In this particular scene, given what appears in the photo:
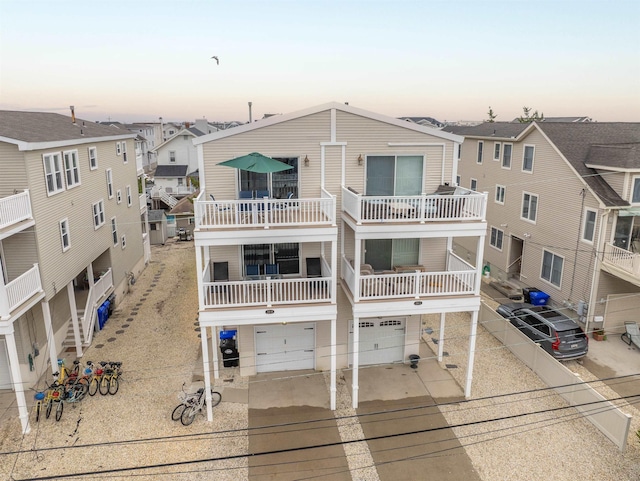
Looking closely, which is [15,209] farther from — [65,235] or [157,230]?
[157,230]

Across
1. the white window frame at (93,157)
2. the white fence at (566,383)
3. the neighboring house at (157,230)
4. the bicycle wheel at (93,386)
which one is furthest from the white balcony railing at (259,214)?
the neighboring house at (157,230)

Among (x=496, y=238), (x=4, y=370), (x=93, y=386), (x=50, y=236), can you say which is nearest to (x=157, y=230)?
(x=50, y=236)

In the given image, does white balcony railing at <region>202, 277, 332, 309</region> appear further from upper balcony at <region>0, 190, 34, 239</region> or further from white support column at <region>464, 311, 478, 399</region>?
upper balcony at <region>0, 190, 34, 239</region>

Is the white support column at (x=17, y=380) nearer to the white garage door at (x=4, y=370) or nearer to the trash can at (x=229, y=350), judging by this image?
the white garage door at (x=4, y=370)

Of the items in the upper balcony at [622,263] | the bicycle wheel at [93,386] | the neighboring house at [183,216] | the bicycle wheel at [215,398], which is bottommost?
the bicycle wheel at [215,398]

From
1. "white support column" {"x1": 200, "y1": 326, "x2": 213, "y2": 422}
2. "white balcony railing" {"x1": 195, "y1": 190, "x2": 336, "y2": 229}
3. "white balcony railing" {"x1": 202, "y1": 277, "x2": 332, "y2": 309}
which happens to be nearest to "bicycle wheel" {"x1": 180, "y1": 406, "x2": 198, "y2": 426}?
"white support column" {"x1": 200, "y1": 326, "x2": 213, "y2": 422}

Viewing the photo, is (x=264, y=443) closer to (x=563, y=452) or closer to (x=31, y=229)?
(x=563, y=452)

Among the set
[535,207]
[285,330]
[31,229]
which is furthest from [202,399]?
[535,207]
